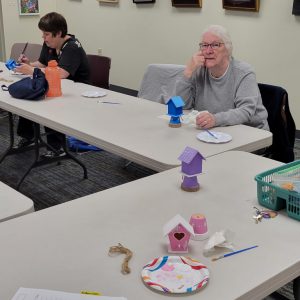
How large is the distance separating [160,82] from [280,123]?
95cm

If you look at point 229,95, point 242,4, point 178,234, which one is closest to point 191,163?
point 178,234

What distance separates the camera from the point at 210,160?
1.83 m

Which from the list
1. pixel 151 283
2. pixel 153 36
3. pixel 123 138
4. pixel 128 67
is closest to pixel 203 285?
pixel 151 283

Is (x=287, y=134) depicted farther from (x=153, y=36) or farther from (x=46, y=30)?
(x=153, y=36)

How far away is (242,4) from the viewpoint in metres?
4.29

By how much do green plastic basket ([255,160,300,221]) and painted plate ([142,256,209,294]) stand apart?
0.39 m

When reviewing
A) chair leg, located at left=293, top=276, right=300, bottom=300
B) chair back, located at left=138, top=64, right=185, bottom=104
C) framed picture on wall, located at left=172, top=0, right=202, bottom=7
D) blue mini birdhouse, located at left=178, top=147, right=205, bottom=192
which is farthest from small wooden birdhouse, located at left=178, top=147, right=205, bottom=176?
framed picture on wall, located at left=172, top=0, right=202, bottom=7

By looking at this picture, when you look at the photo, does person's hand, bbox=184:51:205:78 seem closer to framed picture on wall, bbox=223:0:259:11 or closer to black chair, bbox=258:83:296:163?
black chair, bbox=258:83:296:163

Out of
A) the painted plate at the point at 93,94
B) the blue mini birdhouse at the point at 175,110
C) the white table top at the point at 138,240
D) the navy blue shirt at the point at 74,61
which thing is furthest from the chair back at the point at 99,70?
the white table top at the point at 138,240

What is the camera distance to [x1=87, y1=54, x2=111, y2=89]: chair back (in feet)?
12.3

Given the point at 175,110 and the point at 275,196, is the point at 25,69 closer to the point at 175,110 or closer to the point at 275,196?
the point at 175,110

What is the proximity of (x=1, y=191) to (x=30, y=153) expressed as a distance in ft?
8.35

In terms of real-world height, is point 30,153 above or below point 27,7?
below

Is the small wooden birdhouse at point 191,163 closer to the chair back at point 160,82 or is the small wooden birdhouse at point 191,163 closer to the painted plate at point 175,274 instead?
the painted plate at point 175,274
